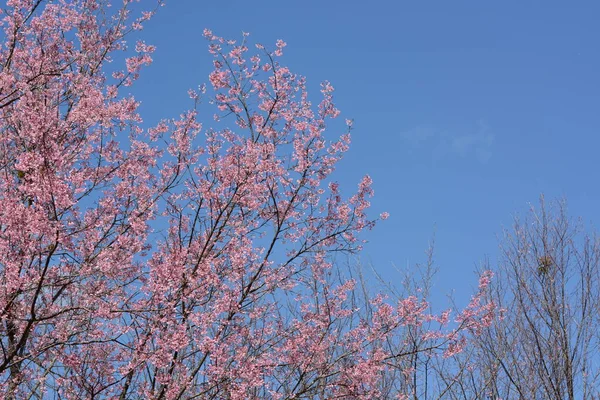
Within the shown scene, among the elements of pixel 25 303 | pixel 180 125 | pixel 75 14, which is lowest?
pixel 25 303

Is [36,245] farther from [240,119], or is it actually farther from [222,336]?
[240,119]

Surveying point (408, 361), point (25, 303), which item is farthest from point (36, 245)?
point (408, 361)

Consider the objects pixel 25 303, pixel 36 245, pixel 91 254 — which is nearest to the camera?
pixel 36 245

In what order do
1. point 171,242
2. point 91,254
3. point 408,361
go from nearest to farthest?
1. point 91,254
2. point 171,242
3. point 408,361

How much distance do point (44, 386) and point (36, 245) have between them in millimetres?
1521

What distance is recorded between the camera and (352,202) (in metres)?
7.30

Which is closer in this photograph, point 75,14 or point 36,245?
point 36,245

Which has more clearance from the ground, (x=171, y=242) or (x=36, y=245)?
(x=171, y=242)

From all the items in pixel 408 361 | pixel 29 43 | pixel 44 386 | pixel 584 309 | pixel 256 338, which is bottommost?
pixel 44 386

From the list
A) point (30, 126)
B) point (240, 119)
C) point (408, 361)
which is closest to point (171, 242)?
point (240, 119)

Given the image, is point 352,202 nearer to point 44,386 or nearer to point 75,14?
point 44,386

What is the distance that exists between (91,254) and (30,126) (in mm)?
A: 1413

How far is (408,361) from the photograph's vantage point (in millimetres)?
9289

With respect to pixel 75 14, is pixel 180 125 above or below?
below
